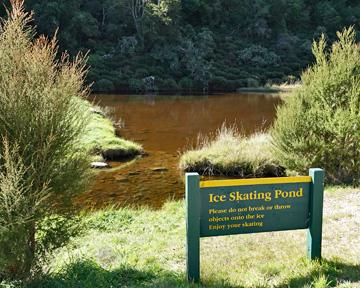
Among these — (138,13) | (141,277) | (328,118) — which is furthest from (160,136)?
(138,13)

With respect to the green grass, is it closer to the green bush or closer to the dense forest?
the green bush

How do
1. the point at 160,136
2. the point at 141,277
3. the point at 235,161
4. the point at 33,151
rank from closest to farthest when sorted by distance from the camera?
1. the point at 33,151
2. the point at 141,277
3. the point at 235,161
4. the point at 160,136

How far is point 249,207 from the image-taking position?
481 cm

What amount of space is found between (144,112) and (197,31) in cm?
3828

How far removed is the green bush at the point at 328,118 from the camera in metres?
11.2

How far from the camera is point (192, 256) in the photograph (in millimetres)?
4734

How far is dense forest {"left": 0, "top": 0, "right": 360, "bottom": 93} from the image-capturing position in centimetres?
5209

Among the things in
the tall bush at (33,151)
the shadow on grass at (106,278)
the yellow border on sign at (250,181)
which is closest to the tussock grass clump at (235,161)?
the yellow border on sign at (250,181)

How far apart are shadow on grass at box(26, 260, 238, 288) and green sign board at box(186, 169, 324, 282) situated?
0.28 metres

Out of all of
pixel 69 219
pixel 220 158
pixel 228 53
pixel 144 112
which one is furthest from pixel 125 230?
pixel 228 53

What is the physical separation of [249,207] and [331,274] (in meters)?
1.14

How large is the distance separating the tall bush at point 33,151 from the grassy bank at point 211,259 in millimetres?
473

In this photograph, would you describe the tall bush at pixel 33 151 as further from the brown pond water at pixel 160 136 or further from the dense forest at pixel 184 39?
the dense forest at pixel 184 39

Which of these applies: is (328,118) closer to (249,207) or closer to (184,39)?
(249,207)
